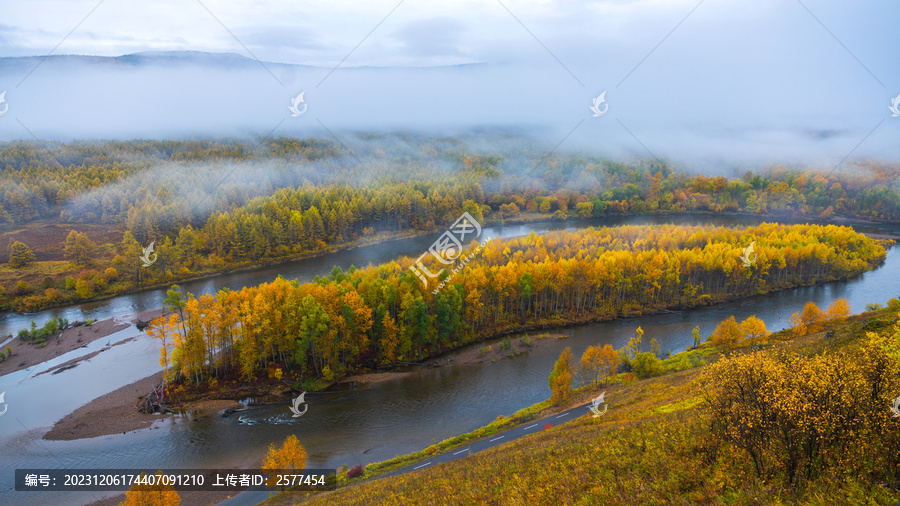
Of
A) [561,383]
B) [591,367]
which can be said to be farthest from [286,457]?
[591,367]

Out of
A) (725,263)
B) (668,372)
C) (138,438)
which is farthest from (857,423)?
(725,263)

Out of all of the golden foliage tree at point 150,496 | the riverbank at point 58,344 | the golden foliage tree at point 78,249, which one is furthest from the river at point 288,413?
the golden foliage tree at point 78,249

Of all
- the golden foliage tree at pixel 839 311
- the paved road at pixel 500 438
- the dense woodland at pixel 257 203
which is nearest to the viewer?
the paved road at pixel 500 438

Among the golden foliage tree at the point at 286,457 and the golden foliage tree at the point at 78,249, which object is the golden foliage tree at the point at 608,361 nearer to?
the golden foliage tree at the point at 286,457

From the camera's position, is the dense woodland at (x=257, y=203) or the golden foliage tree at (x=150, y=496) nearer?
the golden foliage tree at (x=150, y=496)

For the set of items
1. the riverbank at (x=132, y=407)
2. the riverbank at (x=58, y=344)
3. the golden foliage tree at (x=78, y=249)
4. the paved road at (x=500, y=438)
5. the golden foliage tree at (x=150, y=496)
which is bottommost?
the paved road at (x=500, y=438)

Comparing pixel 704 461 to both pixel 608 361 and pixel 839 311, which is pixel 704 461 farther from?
pixel 839 311
